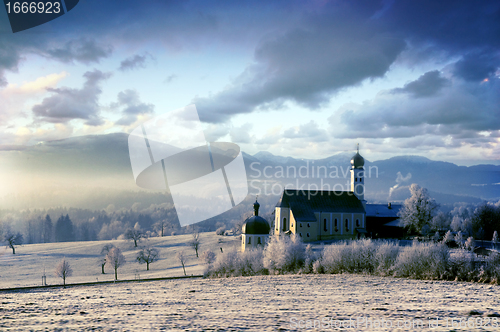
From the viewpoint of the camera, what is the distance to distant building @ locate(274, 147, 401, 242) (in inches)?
2537

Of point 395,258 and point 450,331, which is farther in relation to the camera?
point 395,258

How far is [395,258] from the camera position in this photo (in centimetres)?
3419

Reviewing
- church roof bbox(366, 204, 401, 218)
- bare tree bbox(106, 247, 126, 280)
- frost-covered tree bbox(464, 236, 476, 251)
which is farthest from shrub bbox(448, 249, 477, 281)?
bare tree bbox(106, 247, 126, 280)

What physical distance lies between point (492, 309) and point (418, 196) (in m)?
57.4

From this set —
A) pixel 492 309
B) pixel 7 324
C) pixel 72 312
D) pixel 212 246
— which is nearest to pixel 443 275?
pixel 492 309

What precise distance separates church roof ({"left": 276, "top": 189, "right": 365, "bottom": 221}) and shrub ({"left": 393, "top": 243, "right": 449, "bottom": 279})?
104 ft

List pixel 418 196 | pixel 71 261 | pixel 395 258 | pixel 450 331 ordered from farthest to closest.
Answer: pixel 71 261 < pixel 418 196 < pixel 395 258 < pixel 450 331

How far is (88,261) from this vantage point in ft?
247

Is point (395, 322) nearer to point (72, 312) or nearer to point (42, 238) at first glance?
point (72, 312)

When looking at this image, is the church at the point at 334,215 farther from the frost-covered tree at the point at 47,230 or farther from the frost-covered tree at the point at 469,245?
the frost-covered tree at the point at 47,230

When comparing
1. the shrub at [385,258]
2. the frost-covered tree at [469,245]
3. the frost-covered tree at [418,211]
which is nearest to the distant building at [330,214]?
the frost-covered tree at [418,211]

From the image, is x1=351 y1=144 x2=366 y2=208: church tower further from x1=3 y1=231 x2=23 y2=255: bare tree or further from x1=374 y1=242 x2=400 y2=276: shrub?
x1=3 y1=231 x2=23 y2=255: bare tree

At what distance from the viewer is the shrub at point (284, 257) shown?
1567 inches

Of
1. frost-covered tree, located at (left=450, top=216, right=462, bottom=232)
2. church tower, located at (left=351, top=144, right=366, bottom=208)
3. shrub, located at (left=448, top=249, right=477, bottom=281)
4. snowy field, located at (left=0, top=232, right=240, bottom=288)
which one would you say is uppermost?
church tower, located at (left=351, top=144, right=366, bottom=208)
